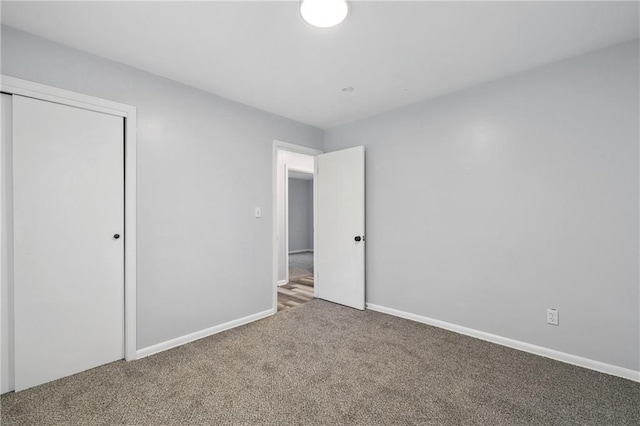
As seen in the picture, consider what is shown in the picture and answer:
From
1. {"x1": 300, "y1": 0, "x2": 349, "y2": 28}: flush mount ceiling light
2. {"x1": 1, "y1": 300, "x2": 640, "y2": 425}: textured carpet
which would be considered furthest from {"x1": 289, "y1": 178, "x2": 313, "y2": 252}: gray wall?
{"x1": 300, "y1": 0, "x2": 349, "y2": 28}: flush mount ceiling light

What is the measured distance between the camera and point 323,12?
1668mm

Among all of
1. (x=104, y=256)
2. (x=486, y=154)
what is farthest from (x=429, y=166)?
(x=104, y=256)

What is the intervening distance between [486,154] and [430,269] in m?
1.27

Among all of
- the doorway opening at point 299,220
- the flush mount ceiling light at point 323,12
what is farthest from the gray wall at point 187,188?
the doorway opening at point 299,220

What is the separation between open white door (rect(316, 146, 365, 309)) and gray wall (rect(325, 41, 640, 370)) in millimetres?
339

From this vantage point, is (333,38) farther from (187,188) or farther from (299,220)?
(299,220)

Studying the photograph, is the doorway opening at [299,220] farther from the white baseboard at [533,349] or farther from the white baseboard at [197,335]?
the white baseboard at [533,349]

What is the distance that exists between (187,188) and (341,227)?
1.90 m

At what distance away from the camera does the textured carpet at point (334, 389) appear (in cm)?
167

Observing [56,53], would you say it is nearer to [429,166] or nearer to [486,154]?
[429,166]

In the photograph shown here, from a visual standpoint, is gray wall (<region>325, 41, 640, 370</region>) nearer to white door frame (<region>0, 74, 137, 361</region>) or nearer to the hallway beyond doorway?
the hallway beyond doorway

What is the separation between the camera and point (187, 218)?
2660mm

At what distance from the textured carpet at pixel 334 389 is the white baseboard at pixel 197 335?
81mm

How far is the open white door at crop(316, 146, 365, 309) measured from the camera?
11.6 ft
